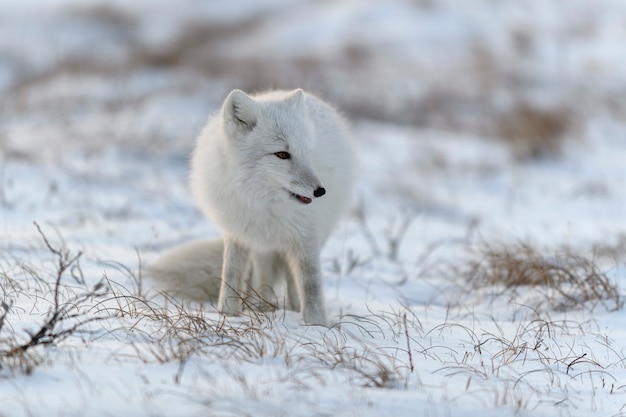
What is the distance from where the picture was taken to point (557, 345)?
11.2 feet

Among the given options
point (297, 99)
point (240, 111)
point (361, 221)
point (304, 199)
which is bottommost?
point (304, 199)

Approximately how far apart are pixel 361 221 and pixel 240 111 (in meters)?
3.69

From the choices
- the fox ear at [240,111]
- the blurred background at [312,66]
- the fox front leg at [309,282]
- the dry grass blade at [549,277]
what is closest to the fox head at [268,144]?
A: the fox ear at [240,111]

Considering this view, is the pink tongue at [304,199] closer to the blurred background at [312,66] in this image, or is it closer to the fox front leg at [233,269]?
the fox front leg at [233,269]

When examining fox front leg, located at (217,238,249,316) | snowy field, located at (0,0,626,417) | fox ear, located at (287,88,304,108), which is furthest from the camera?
fox front leg, located at (217,238,249,316)

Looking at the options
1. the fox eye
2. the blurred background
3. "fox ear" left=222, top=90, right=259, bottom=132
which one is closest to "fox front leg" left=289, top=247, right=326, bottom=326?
the fox eye

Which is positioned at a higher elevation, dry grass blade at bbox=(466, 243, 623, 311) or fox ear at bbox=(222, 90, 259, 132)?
fox ear at bbox=(222, 90, 259, 132)

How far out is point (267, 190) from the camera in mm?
3812

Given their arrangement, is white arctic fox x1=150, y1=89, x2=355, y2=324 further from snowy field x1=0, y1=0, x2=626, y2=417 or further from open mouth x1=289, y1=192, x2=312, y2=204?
snowy field x1=0, y1=0, x2=626, y2=417

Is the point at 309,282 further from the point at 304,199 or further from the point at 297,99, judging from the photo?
the point at 297,99

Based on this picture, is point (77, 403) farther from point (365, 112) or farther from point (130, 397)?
point (365, 112)

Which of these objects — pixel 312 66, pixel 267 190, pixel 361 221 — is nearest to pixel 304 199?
pixel 267 190

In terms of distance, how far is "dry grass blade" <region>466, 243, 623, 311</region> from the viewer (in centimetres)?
435

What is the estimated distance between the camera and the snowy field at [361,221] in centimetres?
268
